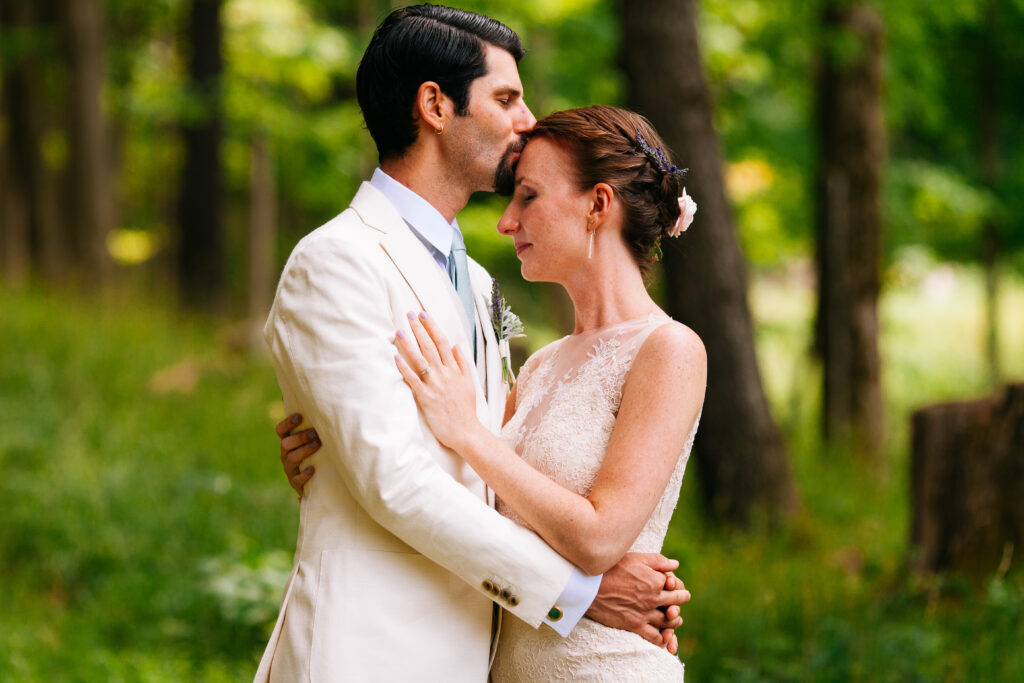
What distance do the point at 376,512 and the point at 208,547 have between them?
412cm

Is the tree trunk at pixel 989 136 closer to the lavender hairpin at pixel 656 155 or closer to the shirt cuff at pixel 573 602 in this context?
the lavender hairpin at pixel 656 155

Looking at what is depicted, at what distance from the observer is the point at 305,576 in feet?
7.10

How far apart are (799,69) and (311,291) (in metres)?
9.62

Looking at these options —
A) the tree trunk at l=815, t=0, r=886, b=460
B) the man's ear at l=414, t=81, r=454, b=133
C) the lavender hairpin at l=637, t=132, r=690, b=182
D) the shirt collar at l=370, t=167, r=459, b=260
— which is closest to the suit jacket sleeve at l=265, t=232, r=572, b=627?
the shirt collar at l=370, t=167, r=459, b=260

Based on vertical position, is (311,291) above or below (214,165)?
below

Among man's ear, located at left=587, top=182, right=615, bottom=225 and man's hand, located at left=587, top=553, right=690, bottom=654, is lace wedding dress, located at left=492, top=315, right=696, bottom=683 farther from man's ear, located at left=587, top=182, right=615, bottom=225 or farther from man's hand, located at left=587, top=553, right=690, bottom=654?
man's ear, located at left=587, top=182, right=615, bottom=225

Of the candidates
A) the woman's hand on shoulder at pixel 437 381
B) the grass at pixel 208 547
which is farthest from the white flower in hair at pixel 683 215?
the grass at pixel 208 547

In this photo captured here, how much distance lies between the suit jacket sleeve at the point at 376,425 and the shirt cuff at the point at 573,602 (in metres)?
0.04

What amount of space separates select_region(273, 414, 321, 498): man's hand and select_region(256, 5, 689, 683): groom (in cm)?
A: 3

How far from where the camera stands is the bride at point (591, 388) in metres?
2.16

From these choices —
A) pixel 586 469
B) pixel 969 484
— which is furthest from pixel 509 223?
pixel 969 484

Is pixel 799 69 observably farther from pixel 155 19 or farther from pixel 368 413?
pixel 155 19

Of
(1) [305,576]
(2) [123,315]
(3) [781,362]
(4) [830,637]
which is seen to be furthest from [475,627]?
(3) [781,362]

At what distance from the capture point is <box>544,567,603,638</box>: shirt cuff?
86.0 inches
